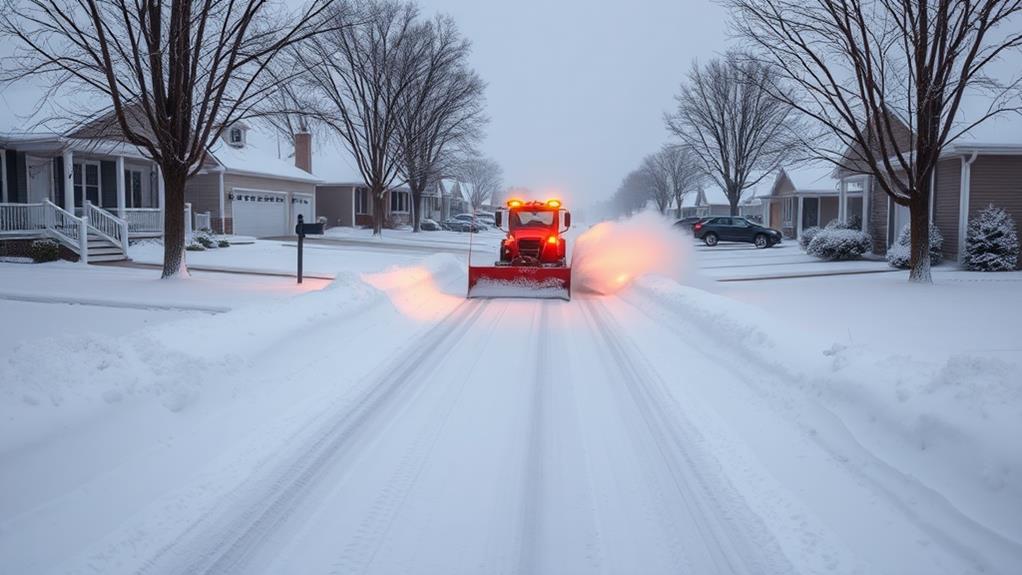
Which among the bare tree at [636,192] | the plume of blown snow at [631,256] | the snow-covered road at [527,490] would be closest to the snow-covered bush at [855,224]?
the plume of blown snow at [631,256]

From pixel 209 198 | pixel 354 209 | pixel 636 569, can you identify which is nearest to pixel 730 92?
pixel 354 209

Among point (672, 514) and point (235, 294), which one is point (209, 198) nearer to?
point (235, 294)

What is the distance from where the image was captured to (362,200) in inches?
2188

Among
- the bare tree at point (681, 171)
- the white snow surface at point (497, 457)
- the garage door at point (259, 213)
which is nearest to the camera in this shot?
the white snow surface at point (497, 457)

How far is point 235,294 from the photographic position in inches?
583

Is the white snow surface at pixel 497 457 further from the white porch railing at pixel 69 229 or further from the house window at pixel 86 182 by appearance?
the house window at pixel 86 182

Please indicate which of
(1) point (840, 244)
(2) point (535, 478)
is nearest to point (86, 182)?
(2) point (535, 478)

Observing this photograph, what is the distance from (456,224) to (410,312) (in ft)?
168

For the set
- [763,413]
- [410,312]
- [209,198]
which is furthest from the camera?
[209,198]

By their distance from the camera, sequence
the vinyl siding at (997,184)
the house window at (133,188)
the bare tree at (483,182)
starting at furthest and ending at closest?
the bare tree at (483,182)
the house window at (133,188)
the vinyl siding at (997,184)

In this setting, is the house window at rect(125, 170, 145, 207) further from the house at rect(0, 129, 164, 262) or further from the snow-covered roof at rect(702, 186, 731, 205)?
the snow-covered roof at rect(702, 186, 731, 205)

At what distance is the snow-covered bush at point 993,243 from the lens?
2117cm

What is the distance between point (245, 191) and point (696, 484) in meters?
35.5

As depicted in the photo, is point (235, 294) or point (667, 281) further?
point (667, 281)
